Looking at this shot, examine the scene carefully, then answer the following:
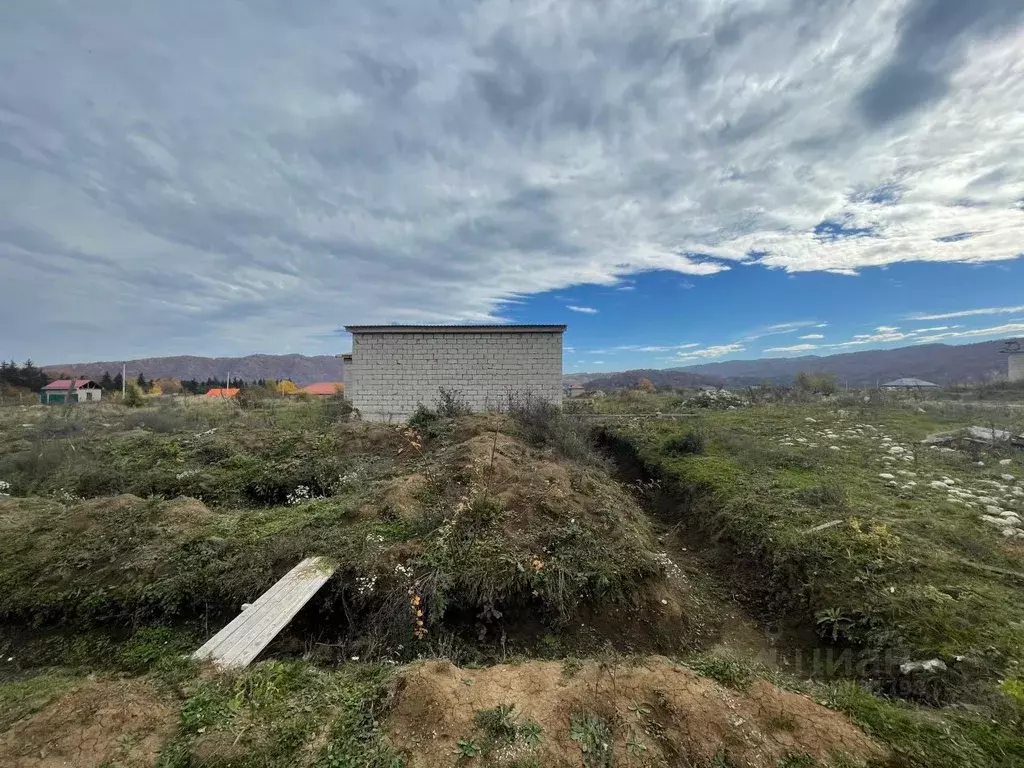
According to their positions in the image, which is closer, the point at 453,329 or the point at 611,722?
the point at 611,722

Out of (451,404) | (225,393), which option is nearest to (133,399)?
(225,393)

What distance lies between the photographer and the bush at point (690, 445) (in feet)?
29.9

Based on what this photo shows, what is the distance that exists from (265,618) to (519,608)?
6.95 feet

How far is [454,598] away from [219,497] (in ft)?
16.5

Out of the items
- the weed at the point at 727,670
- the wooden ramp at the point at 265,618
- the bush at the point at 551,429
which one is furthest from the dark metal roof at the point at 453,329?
the weed at the point at 727,670

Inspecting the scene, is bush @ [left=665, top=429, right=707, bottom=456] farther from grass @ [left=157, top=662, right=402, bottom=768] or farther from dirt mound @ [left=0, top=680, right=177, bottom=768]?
dirt mound @ [left=0, top=680, right=177, bottom=768]

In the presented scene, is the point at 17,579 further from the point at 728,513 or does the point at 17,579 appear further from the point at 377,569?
the point at 728,513

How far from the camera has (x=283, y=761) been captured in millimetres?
2057

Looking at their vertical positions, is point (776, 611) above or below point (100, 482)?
below

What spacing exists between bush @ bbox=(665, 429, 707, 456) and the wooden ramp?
7.40 metres

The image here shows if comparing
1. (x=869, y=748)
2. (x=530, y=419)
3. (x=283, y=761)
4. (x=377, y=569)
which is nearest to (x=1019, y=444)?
(x=530, y=419)

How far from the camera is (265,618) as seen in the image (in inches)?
136

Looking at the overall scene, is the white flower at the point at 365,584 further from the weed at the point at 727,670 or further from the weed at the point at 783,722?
the weed at the point at 783,722

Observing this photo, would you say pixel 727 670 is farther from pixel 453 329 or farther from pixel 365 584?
pixel 453 329
